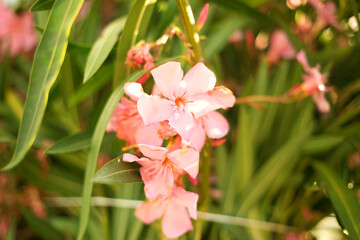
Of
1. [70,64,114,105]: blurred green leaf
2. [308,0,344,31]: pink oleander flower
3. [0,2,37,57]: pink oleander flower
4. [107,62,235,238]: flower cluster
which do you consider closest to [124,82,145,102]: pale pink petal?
[107,62,235,238]: flower cluster

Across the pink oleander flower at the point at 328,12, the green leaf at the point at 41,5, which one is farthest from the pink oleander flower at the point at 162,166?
the pink oleander flower at the point at 328,12

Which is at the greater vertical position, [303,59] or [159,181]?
[303,59]

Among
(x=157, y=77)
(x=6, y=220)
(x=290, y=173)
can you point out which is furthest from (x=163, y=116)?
(x=6, y=220)

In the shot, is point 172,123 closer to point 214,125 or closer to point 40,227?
point 214,125

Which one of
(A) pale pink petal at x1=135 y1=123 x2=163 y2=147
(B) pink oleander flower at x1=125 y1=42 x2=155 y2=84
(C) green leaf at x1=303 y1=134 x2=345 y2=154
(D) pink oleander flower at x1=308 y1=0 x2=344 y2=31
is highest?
(D) pink oleander flower at x1=308 y1=0 x2=344 y2=31

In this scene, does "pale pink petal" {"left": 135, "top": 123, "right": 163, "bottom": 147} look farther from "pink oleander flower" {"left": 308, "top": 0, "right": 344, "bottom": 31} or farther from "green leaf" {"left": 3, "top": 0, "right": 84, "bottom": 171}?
"pink oleander flower" {"left": 308, "top": 0, "right": 344, "bottom": 31}

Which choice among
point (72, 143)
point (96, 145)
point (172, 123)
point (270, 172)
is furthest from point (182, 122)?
point (270, 172)

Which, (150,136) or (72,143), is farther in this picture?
(72,143)
